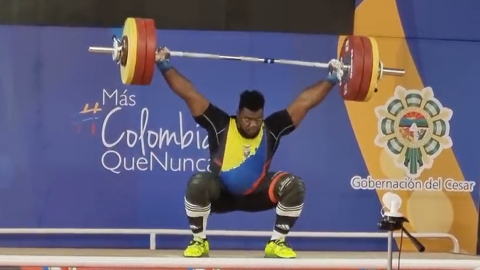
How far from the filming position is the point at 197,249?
9.41 ft

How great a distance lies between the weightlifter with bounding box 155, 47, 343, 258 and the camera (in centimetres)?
283

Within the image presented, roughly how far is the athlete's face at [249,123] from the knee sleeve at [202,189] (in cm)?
21

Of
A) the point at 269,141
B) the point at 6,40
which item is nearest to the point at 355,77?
the point at 269,141

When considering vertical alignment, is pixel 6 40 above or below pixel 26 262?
above

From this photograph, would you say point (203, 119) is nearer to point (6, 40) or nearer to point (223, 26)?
point (223, 26)

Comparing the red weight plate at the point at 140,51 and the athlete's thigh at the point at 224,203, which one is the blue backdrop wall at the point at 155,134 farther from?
the red weight plate at the point at 140,51

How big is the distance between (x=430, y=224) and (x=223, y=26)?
Result: 4.43 ft

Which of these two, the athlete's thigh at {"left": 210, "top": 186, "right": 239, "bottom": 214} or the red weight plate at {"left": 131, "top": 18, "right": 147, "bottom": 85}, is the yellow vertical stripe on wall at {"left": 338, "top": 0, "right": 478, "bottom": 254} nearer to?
the athlete's thigh at {"left": 210, "top": 186, "right": 239, "bottom": 214}

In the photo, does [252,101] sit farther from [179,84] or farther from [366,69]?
[366,69]

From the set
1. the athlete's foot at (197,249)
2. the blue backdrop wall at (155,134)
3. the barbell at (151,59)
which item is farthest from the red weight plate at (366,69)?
the athlete's foot at (197,249)

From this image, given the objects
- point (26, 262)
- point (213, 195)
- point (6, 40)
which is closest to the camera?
point (26, 262)

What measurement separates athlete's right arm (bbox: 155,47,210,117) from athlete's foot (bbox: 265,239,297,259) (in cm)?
59

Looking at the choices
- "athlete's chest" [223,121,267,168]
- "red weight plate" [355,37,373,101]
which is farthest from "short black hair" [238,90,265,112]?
"red weight plate" [355,37,373,101]

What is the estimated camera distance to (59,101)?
3.34 metres
